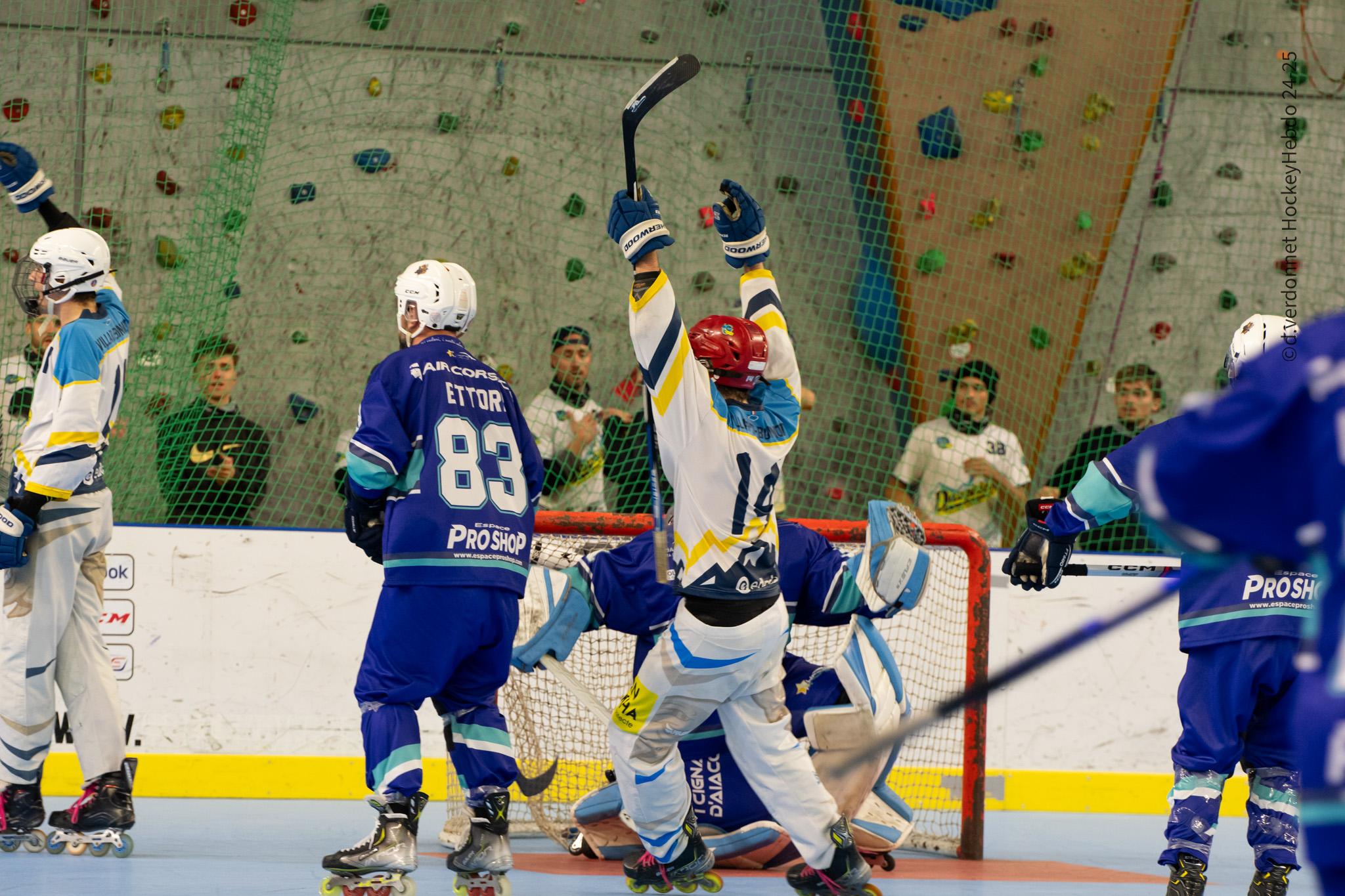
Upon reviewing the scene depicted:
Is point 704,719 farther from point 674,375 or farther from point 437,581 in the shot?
point 674,375

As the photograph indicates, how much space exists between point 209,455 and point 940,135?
3944 mm

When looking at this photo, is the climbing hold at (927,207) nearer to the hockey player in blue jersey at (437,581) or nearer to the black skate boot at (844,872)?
the hockey player in blue jersey at (437,581)

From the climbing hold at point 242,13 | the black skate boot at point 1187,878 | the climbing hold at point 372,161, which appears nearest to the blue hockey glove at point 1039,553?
the black skate boot at point 1187,878

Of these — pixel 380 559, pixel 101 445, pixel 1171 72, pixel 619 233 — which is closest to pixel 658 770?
pixel 380 559

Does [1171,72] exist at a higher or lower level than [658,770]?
higher

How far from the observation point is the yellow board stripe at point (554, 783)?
18.1 ft

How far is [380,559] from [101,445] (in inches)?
42.3

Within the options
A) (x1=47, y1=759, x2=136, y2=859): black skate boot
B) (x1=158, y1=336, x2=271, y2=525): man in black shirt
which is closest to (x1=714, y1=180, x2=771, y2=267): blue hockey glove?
(x1=47, y1=759, x2=136, y2=859): black skate boot

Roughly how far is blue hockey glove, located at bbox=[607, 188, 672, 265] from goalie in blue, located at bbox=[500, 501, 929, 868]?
3.54ft

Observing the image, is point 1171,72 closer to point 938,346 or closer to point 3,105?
point 938,346

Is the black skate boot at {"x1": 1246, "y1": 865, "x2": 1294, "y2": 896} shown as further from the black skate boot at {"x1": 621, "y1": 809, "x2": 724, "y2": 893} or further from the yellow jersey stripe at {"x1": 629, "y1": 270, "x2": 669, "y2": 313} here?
the yellow jersey stripe at {"x1": 629, "y1": 270, "x2": 669, "y2": 313}

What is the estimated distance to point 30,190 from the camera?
4863 millimetres

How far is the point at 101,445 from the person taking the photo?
441 centimetres

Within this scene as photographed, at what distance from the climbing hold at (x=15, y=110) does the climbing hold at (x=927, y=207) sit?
14.4 ft
